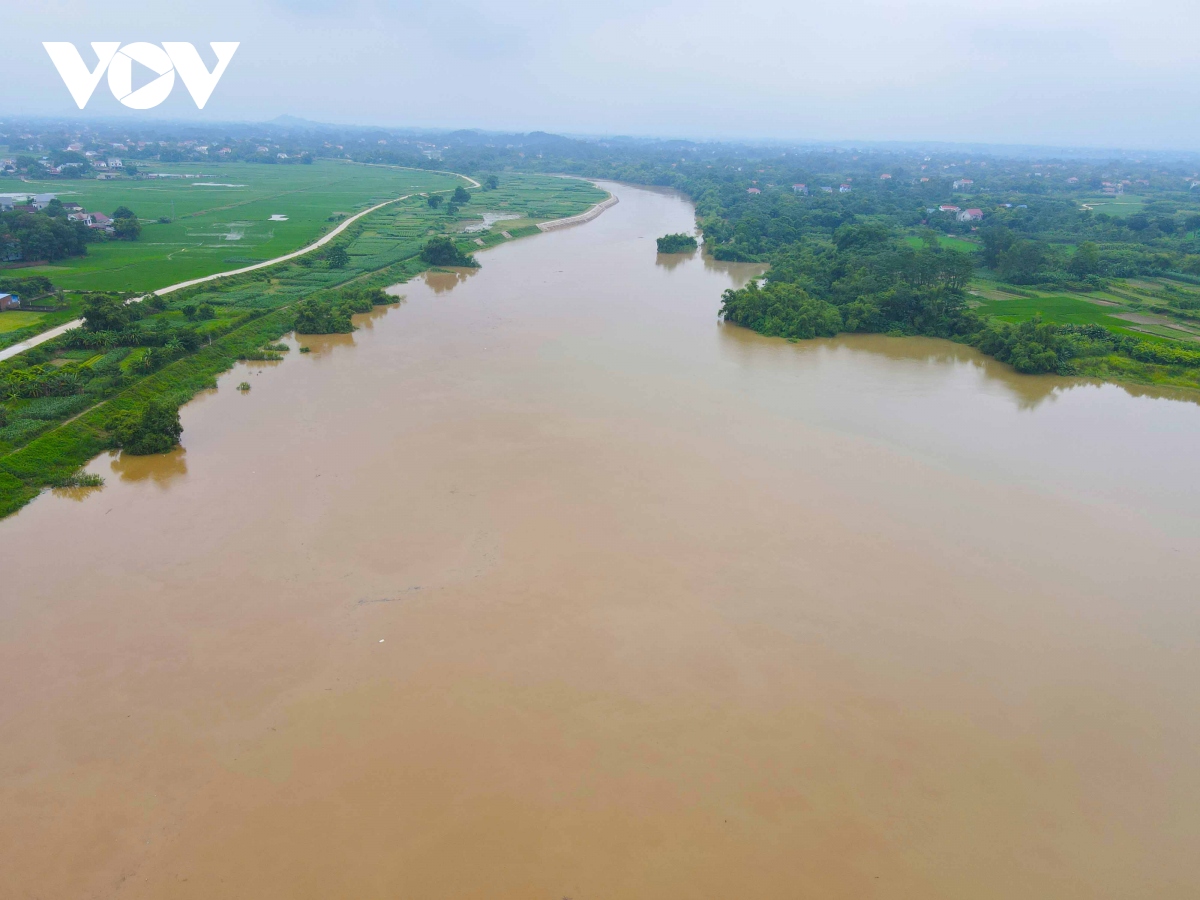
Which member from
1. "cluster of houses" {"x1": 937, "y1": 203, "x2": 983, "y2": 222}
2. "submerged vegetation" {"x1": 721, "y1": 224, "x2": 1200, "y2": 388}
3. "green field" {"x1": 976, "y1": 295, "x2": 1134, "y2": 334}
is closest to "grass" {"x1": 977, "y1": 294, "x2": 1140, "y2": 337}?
"green field" {"x1": 976, "y1": 295, "x2": 1134, "y2": 334}

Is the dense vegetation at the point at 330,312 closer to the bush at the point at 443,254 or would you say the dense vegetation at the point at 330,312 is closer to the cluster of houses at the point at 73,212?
the bush at the point at 443,254

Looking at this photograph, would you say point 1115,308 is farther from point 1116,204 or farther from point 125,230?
point 125,230

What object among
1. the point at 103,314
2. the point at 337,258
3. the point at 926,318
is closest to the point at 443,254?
the point at 337,258

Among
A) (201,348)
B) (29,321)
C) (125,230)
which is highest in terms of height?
(125,230)

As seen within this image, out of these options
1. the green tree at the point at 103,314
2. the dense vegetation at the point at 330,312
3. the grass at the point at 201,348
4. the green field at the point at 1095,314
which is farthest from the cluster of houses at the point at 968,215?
the green tree at the point at 103,314

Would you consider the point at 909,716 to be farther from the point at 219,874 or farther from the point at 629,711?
the point at 219,874
